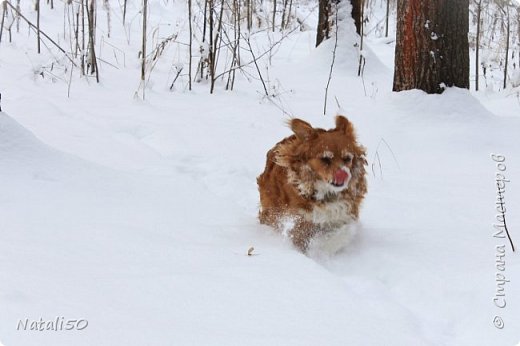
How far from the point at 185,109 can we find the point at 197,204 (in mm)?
2530

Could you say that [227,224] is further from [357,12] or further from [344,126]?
[357,12]

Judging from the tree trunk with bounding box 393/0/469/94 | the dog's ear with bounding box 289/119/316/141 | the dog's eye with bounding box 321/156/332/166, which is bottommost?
the dog's eye with bounding box 321/156/332/166

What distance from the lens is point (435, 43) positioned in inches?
220

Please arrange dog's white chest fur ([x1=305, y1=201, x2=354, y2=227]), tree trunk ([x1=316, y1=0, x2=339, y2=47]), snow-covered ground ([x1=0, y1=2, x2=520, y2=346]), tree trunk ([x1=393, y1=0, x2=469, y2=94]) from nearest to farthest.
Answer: snow-covered ground ([x1=0, y1=2, x2=520, y2=346])
dog's white chest fur ([x1=305, y1=201, x2=354, y2=227])
tree trunk ([x1=393, y1=0, x2=469, y2=94])
tree trunk ([x1=316, y1=0, x2=339, y2=47])

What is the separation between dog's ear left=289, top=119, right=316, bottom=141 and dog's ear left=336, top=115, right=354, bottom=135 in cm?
18

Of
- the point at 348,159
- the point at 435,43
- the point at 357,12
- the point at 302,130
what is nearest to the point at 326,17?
the point at 357,12

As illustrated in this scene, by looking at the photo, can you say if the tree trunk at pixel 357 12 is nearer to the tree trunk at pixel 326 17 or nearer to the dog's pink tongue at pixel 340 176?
the tree trunk at pixel 326 17

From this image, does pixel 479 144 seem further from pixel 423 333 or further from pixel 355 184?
pixel 423 333

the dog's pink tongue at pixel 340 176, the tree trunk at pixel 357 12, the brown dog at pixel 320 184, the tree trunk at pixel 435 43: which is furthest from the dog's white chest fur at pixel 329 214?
the tree trunk at pixel 357 12

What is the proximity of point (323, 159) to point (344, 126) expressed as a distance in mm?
323

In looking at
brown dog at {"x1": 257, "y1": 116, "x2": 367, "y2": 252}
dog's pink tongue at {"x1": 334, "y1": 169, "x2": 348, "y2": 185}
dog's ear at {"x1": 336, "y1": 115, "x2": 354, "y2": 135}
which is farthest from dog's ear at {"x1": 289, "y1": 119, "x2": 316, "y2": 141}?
dog's pink tongue at {"x1": 334, "y1": 169, "x2": 348, "y2": 185}

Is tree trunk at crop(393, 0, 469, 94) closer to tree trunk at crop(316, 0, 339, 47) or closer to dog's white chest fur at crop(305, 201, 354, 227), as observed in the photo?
tree trunk at crop(316, 0, 339, 47)

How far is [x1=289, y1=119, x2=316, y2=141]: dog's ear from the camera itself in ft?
11.0

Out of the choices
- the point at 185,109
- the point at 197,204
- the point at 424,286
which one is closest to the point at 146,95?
the point at 185,109
